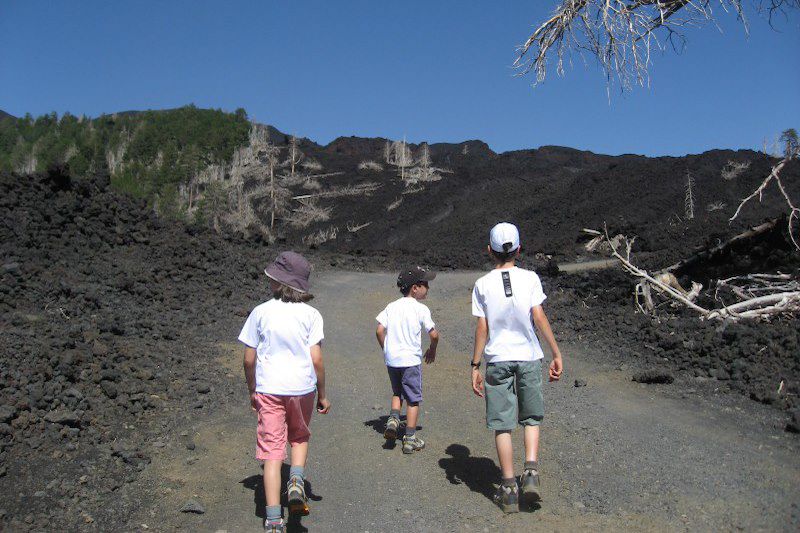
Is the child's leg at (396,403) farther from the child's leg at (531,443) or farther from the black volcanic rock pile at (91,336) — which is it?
the black volcanic rock pile at (91,336)

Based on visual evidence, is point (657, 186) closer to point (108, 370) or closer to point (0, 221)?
point (0, 221)

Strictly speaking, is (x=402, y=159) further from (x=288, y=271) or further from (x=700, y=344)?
(x=288, y=271)

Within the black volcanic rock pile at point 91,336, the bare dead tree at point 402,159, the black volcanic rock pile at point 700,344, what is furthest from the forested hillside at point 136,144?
the black volcanic rock pile at point 700,344

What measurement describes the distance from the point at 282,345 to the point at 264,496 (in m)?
1.13

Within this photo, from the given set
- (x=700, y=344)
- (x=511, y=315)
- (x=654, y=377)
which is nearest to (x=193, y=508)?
(x=511, y=315)

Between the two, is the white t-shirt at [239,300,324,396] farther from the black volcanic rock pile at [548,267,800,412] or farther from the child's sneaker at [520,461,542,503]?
the black volcanic rock pile at [548,267,800,412]

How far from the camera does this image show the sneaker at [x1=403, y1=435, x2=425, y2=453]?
5.35 meters

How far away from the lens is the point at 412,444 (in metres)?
5.38

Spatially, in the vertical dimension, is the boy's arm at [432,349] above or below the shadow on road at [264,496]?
above

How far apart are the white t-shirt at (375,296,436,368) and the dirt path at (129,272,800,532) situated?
26.6 inches

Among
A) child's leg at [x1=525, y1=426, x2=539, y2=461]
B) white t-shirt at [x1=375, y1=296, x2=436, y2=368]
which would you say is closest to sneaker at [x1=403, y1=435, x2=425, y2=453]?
white t-shirt at [x1=375, y1=296, x2=436, y2=368]

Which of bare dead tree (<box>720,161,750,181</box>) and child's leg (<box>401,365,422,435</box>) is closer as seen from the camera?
child's leg (<box>401,365,422,435</box>)

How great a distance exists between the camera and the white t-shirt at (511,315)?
4.36 metres

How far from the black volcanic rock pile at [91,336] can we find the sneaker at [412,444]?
1861mm
